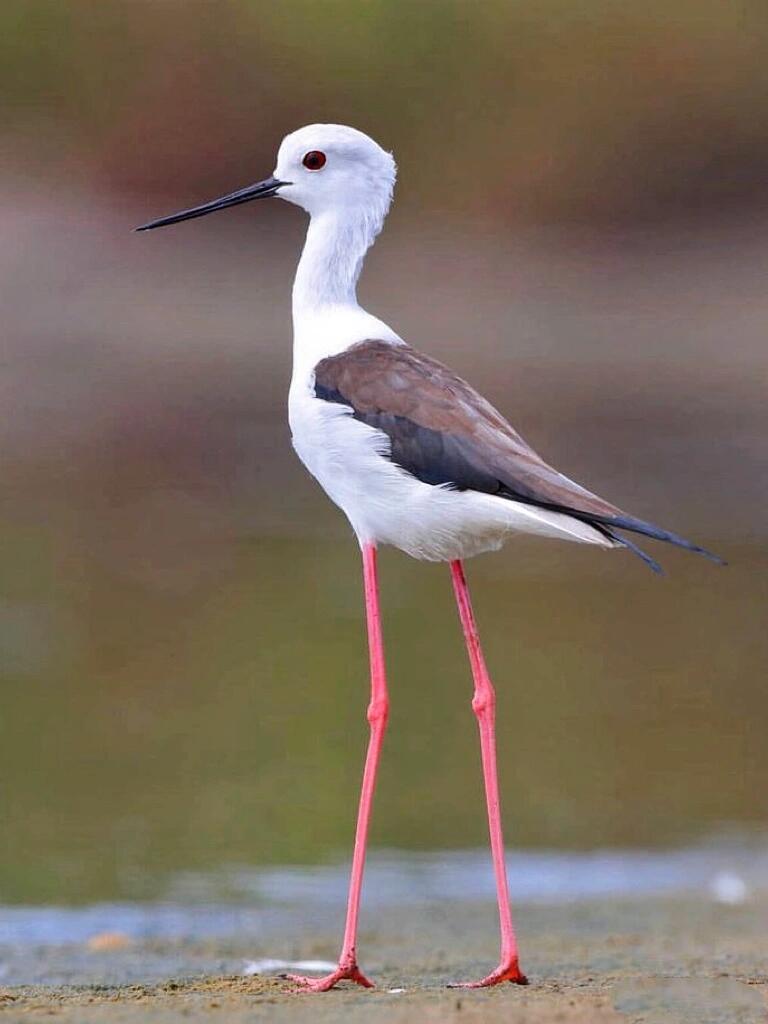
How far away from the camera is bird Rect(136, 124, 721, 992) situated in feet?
19.2

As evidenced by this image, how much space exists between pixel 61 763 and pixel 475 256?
17.8m

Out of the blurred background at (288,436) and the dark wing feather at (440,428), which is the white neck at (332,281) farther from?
the blurred background at (288,436)

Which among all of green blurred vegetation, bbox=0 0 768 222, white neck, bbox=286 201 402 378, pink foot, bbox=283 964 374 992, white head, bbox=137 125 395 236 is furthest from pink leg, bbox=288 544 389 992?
green blurred vegetation, bbox=0 0 768 222

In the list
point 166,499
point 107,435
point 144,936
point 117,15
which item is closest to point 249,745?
point 144,936

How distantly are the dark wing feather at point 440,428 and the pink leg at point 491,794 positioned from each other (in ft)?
1.53

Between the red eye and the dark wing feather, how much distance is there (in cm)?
63

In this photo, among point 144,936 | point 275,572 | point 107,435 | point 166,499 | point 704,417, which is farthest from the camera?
point 704,417

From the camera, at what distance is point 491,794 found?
20.6ft

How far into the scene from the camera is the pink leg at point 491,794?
5883 mm

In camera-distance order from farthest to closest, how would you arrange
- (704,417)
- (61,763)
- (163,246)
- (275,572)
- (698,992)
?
1. (163,246)
2. (704,417)
3. (275,572)
4. (61,763)
5. (698,992)

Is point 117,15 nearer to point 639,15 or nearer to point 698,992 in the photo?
point 639,15

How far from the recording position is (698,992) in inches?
221

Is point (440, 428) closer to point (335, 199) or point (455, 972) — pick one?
point (335, 199)

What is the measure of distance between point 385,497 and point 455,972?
140 centimetres
